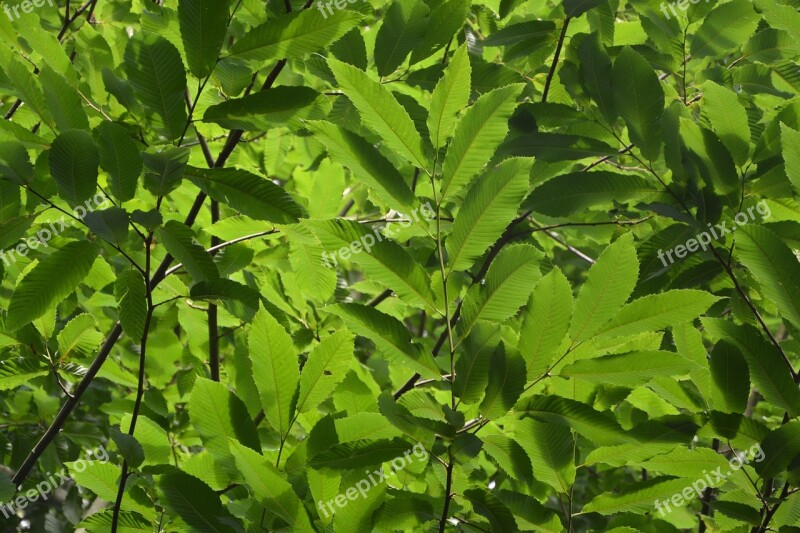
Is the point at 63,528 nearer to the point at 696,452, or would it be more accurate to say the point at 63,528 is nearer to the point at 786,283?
the point at 696,452

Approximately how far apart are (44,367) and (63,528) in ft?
1.70

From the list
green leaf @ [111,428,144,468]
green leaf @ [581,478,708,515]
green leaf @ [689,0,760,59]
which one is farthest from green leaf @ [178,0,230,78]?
green leaf @ [689,0,760,59]

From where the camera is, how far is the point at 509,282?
3.68ft

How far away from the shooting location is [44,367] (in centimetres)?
177

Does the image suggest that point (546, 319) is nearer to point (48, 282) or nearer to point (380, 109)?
point (380, 109)

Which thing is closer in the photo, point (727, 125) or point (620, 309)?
point (620, 309)

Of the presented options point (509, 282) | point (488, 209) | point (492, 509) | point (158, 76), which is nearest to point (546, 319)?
point (509, 282)

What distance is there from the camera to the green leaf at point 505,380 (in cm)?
105

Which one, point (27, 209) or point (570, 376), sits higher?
point (27, 209)

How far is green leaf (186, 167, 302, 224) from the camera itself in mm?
1316

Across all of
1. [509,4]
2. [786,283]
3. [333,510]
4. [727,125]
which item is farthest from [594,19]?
[333,510]

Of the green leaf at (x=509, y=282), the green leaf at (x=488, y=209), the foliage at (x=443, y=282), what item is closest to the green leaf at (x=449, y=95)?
the foliage at (x=443, y=282)

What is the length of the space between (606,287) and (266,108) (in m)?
0.64

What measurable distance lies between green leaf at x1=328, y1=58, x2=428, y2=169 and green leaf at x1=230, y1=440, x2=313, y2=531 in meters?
0.50
